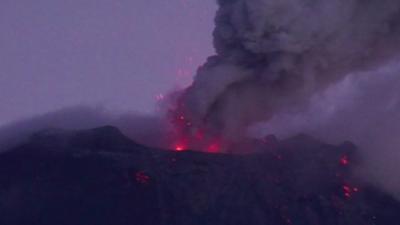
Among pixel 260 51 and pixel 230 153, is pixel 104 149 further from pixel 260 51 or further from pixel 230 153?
pixel 260 51

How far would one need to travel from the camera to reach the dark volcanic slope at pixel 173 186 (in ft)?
146

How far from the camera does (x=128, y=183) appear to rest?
4634cm

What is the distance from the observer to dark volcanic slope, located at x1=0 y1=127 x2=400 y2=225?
4441 cm

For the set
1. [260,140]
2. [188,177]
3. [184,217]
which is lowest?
[184,217]

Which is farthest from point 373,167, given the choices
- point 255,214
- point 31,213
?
point 31,213

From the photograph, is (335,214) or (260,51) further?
(335,214)

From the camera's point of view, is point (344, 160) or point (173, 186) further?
point (344, 160)

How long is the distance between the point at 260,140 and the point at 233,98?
8.44 metres

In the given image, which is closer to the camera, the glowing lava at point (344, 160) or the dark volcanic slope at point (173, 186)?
the dark volcanic slope at point (173, 186)

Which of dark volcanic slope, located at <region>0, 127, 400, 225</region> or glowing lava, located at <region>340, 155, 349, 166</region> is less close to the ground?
glowing lava, located at <region>340, 155, 349, 166</region>

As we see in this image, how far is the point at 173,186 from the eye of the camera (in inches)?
1817

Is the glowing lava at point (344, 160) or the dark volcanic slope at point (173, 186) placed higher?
the glowing lava at point (344, 160)

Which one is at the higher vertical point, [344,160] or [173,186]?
[344,160]

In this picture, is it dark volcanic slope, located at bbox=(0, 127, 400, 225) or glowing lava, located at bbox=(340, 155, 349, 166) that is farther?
glowing lava, located at bbox=(340, 155, 349, 166)
